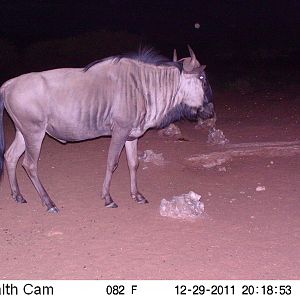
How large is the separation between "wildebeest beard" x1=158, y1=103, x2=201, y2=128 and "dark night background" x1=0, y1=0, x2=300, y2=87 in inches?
456

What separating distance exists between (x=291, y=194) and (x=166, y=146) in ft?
9.35

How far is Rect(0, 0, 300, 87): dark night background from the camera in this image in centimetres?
2252

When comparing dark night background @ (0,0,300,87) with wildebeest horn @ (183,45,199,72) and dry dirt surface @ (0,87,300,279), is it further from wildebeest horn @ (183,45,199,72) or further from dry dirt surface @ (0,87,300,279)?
wildebeest horn @ (183,45,199,72)

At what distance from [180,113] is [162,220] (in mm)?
1523

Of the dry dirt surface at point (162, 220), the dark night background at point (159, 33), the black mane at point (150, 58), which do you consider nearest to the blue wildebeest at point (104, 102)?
the black mane at point (150, 58)

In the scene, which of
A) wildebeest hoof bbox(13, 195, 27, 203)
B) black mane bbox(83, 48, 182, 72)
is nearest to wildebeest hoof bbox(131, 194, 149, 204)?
wildebeest hoof bbox(13, 195, 27, 203)

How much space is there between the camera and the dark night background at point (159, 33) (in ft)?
73.9

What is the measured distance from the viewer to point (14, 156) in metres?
6.16

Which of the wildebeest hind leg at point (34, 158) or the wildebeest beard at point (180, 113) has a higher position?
the wildebeest beard at point (180, 113)

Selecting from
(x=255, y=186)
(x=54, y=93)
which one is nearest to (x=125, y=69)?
(x=54, y=93)

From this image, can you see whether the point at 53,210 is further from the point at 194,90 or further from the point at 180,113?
the point at 194,90

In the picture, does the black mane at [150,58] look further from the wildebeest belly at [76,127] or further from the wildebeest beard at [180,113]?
the wildebeest belly at [76,127]

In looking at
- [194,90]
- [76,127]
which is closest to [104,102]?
[76,127]

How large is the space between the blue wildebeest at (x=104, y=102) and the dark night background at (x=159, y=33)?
38.5 ft
